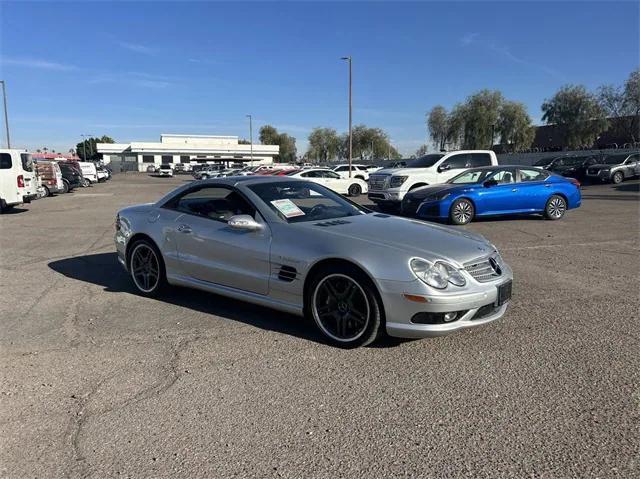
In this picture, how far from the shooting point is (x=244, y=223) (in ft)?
15.2

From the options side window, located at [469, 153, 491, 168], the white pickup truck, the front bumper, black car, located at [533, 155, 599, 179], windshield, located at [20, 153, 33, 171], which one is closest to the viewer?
the front bumper

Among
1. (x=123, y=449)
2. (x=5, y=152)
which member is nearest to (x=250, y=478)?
(x=123, y=449)

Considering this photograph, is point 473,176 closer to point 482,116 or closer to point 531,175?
point 531,175

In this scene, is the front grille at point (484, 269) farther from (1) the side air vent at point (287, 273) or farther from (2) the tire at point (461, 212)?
(2) the tire at point (461, 212)

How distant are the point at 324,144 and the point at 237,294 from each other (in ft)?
351

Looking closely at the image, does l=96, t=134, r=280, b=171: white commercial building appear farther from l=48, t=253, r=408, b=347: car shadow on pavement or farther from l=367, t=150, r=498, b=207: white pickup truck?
l=48, t=253, r=408, b=347: car shadow on pavement

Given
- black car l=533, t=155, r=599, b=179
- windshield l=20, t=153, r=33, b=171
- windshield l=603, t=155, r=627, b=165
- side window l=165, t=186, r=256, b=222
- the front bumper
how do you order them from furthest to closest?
black car l=533, t=155, r=599, b=179, windshield l=603, t=155, r=627, b=165, windshield l=20, t=153, r=33, b=171, side window l=165, t=186, r=256, b=222, the front bumper

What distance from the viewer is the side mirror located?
15.2ft

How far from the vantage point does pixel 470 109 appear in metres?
67.5

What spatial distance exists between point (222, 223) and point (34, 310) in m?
2.33

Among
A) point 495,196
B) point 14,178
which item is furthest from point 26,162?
point 495,196

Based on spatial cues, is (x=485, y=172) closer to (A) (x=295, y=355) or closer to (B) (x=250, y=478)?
(A) (x=295, y=355)

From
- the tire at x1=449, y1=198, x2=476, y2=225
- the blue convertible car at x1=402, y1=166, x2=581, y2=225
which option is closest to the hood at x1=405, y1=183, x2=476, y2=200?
the blue convertible car at x1=402, y1=166, x2=581, y2=225

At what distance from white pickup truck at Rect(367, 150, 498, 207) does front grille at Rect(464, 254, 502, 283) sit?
10358 millimetres
